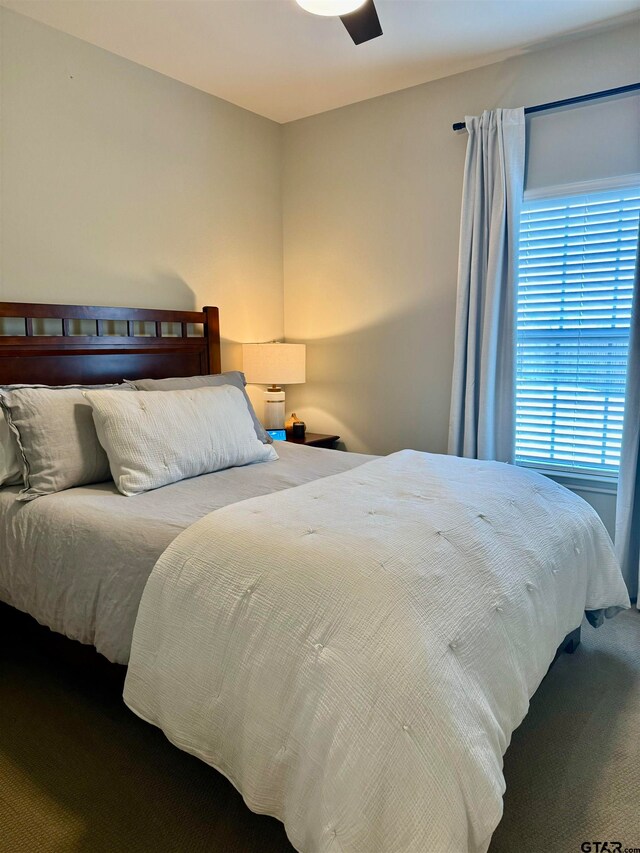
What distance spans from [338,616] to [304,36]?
2791mm

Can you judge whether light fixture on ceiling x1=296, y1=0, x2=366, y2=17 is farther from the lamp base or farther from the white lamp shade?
the lamp base

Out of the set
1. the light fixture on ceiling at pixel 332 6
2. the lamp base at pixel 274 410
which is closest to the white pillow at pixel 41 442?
the lamp base at pixel 274 410

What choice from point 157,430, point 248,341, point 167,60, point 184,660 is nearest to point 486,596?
point 184,660

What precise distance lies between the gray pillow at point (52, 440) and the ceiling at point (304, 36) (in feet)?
5.84

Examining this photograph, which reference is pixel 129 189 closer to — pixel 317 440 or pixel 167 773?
pixel 317 440

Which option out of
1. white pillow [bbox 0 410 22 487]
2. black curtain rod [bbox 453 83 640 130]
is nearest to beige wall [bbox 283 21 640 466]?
black curtain rod [bbox 453 83 640 130]

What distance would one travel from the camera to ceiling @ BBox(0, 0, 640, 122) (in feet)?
8.46

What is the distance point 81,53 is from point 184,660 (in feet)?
9.68

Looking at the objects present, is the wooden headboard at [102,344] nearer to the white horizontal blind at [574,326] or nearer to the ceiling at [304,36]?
the ceiling at [304,36]

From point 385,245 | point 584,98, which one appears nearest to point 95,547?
point 385,245

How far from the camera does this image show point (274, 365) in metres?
3.67

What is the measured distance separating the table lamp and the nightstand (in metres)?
0.23

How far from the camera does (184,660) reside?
5.07 ft

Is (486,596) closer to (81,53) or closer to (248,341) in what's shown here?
(248,341)
